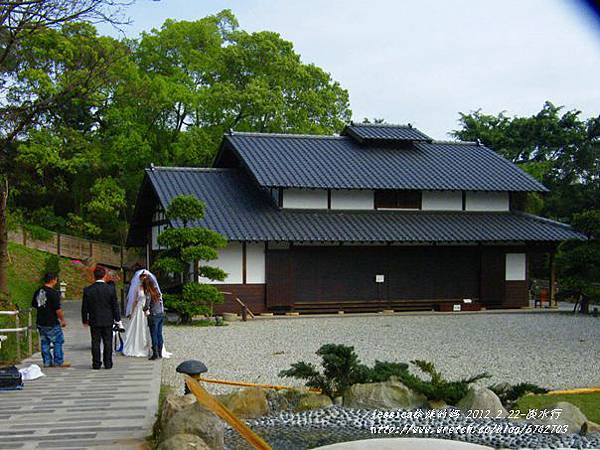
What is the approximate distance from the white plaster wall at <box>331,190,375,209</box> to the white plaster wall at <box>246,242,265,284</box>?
10.6 ft

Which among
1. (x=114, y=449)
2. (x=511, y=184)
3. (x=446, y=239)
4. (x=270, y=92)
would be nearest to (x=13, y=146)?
(x=270, y=92)

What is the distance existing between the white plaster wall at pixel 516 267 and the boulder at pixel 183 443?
792 inches

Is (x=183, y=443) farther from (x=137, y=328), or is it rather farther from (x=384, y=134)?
(x=384, y=134)

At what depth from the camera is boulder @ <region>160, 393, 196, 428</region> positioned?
5.92m

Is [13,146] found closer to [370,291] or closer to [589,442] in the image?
[370,291]

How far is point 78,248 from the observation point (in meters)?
32.2

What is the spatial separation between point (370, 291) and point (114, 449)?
1724 centimetres

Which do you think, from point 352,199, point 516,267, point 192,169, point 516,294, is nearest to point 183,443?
point 352,199

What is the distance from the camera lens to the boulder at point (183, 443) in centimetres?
489

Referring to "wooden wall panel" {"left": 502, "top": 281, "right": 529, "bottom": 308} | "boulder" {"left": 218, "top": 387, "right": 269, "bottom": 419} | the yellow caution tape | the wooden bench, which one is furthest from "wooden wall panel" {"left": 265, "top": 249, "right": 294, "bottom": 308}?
"boulder" {"left": 218, "top": 387, "right": 269, "bottom": 419}

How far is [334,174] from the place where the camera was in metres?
23.3

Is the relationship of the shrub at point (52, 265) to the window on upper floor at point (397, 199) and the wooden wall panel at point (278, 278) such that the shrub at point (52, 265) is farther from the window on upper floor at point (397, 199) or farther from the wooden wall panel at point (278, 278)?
the window on upper floor at point (397, 199)

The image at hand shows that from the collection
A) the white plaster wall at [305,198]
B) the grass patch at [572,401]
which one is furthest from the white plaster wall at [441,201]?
the grass patch at [572,401]

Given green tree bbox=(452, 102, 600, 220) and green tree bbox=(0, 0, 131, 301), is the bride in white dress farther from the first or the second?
green tree bbox=(452, 102, 600, 220)
